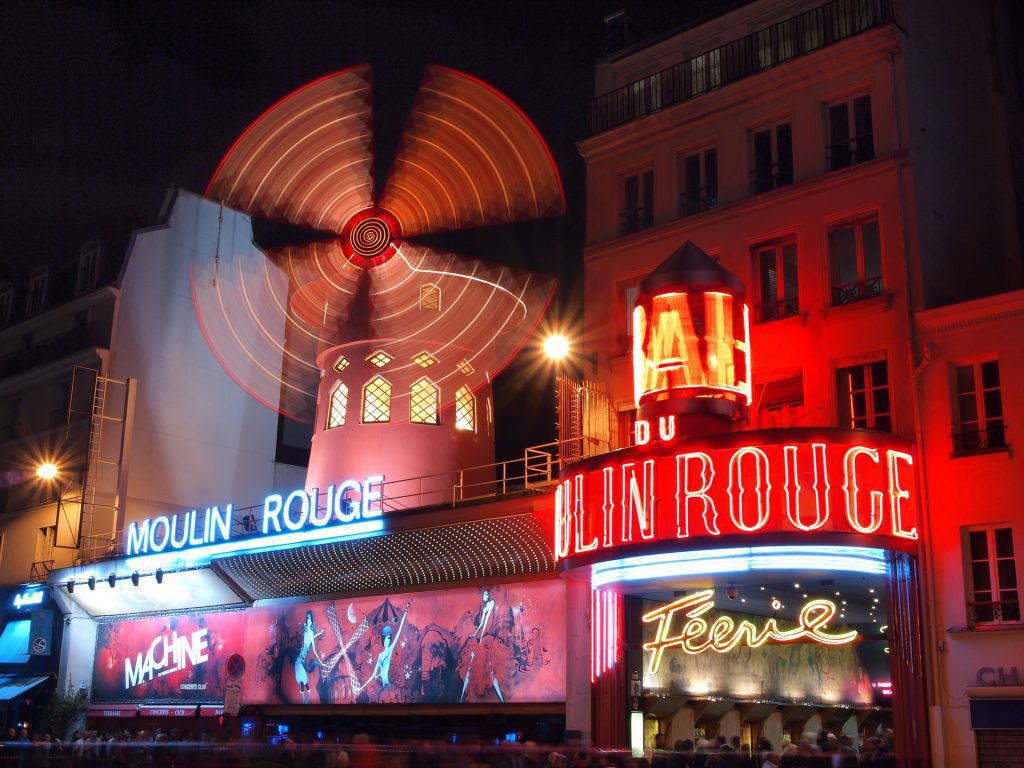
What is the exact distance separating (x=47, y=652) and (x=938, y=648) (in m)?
18.0

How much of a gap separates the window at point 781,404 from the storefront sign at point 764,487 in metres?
1.72

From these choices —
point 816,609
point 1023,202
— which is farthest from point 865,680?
point 1023,202

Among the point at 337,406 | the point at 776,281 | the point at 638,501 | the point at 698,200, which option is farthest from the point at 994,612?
the point at 337,406

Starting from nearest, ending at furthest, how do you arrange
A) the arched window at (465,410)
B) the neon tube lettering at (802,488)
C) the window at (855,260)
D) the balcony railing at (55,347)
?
the neon tube lettering at (802,488)
the window at (855,260)
the arched window at (465,410)
the balcony railing at (55,347)

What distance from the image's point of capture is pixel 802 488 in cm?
1242

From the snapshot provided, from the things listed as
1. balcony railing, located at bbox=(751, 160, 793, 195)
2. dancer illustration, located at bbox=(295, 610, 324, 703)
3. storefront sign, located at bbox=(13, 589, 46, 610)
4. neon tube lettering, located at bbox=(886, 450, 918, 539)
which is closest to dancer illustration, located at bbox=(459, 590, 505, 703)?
dancer illustration, located at bbox=(295, 610, 324, 703)

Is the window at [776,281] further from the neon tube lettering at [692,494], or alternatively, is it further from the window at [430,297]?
the window at [430,297]

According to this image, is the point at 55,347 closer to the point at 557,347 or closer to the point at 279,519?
the point at 279,519

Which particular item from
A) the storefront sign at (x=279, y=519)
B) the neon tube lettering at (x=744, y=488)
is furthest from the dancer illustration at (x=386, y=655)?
the neon tube lettering at (x=744, y=488)

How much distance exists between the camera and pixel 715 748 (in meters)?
13.7

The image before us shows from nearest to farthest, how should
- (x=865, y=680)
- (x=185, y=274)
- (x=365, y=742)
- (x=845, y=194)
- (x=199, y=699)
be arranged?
(x=365, y=742)
(x=845, y=194)
(x=865, y=680)
(x=199, y=699)
(x=185, y=274)

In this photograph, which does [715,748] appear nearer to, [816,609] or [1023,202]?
[816,609]

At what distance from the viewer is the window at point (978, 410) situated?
42.4ft

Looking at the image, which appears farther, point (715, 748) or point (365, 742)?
point (715, 748)
